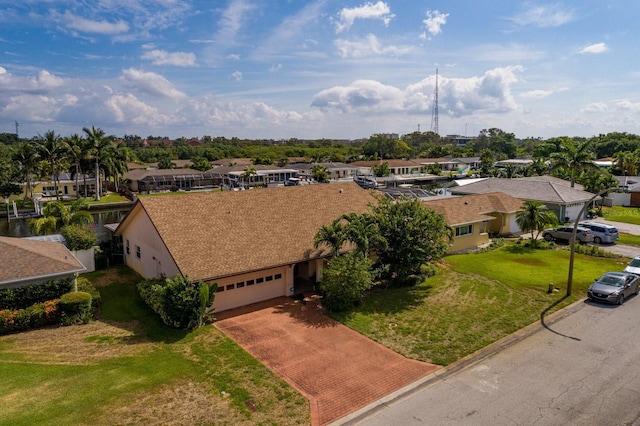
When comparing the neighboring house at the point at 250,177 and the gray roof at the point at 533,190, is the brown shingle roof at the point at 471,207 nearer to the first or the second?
the gray roof at the point at 533,190

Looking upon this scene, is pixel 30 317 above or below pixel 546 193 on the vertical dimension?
below

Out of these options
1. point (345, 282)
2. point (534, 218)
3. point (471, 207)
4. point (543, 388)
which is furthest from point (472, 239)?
point (543, 388)

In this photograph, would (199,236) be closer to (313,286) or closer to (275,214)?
(275,214)

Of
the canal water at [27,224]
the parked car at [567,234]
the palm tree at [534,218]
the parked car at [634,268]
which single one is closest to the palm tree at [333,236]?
the parked car at [634,268]

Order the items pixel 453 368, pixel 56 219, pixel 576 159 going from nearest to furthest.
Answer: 1. pixel 453 368
2. pixel 56 219
3. pixel 576 159

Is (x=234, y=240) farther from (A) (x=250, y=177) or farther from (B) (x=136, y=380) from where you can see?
(A) (x=250, y=177)

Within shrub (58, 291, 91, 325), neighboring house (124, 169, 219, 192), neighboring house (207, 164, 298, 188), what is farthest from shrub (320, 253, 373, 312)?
neighboring house (124, 169, 219, 192)

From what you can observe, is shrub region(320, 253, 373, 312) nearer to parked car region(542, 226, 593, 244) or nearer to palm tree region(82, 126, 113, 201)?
parked car region(542, 226, 593, 244)
